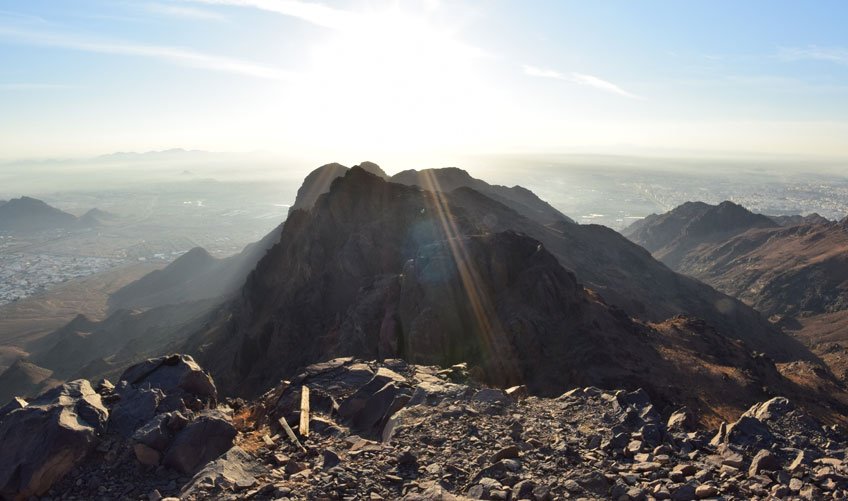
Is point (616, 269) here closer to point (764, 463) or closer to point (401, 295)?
point (401, 295)

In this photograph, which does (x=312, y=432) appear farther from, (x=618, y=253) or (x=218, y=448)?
(x=618, y=253)

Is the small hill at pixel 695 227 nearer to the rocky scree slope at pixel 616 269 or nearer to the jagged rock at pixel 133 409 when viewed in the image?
the rocky scree slope at pixel 616 269

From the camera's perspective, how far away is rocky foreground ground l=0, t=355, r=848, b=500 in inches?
412

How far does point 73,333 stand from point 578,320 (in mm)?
114694

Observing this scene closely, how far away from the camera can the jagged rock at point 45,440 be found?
1100 cm

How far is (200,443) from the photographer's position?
12469mm

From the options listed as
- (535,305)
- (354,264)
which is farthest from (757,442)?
(354,264)

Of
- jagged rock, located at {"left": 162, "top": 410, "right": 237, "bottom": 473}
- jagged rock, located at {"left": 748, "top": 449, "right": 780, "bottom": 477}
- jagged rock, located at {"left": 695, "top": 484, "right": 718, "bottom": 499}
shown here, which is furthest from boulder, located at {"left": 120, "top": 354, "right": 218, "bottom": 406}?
jagged rock, located at {"left": 748, "top": 449, "right": 780, "bottom": 477}

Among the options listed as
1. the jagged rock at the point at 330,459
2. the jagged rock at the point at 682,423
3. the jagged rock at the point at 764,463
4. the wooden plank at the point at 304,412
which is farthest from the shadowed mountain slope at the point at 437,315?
the jagged rock at the point at 764,463

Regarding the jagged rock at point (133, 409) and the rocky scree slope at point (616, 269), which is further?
the rocky scree slope at point (616, 269)

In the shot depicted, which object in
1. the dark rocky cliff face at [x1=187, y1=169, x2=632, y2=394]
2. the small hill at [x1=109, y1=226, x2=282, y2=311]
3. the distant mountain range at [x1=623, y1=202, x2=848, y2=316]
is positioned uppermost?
the dark rocky cliff face at [x1=187, y1=169, x2=632, y2=394]

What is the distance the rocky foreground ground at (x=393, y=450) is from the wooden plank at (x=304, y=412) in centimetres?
26

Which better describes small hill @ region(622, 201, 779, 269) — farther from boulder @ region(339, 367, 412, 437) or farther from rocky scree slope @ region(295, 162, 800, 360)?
boulder @ region(339, 367, 412, 437)

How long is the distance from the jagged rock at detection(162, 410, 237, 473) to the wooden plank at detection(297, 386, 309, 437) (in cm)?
196
